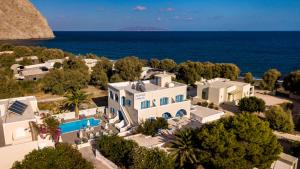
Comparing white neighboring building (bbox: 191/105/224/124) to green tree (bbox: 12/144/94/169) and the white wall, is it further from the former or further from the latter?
the white wall

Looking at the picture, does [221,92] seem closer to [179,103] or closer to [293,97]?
[179,103]

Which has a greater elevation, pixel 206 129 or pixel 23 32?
pixel 23 32

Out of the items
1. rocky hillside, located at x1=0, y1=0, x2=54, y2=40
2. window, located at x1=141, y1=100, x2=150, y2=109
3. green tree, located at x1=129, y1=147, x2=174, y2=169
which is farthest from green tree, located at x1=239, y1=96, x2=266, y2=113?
rocky hillside, located at x1=0, y1=0, x2=54, y2=40

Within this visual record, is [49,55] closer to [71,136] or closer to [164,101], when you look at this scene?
[71,136]

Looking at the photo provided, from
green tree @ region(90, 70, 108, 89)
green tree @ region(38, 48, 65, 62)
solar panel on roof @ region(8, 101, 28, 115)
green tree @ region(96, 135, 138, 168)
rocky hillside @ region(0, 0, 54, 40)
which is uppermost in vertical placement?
rocky hillside @ region(0, 0, 54, 40)

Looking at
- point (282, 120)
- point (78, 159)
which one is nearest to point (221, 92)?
point (282, 120)

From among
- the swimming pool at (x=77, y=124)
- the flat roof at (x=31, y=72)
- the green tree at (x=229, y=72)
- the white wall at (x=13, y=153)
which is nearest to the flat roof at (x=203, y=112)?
the swimming pool at (x=77, y=124)
